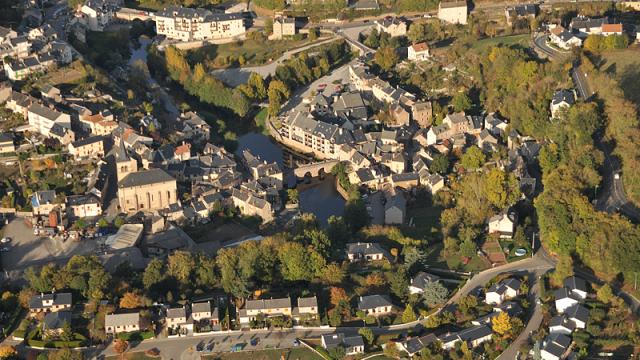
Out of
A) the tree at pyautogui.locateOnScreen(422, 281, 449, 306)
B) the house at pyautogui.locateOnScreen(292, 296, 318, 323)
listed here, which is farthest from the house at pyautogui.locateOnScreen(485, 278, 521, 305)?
the house at pyautogui.locateOnScreen(292, 296, 318, 323)

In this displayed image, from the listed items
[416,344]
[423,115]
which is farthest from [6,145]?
[416,344]

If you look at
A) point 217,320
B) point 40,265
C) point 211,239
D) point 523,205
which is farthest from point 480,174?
point 40,265

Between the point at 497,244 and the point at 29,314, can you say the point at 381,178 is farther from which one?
the point at 29,314

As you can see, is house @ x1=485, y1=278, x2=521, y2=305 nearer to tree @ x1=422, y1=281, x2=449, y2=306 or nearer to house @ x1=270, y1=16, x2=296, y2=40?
tree @ x1=422, y1=281, x2=449, y2=306

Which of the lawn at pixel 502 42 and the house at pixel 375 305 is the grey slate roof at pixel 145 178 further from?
the lawn at pixel 502 42

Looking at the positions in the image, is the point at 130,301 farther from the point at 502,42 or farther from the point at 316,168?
the point at 502,42

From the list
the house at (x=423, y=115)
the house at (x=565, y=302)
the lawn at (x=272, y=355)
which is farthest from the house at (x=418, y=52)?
the lawn at (x=272, y=355)

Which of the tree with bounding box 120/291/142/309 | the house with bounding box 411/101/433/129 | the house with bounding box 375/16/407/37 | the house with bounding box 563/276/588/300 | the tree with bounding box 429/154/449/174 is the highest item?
the house with bounding box 375/16/407/37
